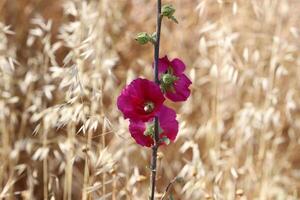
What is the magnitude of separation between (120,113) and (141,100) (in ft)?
4.66

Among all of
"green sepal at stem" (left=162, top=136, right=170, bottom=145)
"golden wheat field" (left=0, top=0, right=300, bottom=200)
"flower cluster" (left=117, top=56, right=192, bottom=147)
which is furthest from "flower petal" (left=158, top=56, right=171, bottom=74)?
"golden wheat field" (left=0, top=0, right=300, bottom=200)

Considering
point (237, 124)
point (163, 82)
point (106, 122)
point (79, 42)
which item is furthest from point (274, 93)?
point (163, 82)

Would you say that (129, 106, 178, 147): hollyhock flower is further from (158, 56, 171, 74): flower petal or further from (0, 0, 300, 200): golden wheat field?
(0, 0, 300, 200): golden wheat field

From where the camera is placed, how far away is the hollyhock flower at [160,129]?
103 centimetres

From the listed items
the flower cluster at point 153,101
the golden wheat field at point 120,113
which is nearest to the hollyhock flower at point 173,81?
the flower cluster at point 153,101

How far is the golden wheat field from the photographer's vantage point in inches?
67.2

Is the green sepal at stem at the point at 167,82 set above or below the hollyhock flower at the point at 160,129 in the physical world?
above

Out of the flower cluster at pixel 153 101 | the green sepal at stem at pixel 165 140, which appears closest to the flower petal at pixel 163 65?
the flower cluster at pixel 153 101

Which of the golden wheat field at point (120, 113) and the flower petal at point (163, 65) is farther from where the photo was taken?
the golden wheat field at point (120, 113)

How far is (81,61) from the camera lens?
5.51 feet

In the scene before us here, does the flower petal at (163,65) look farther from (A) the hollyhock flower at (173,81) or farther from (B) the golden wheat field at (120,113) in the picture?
(B) the golden wheat field at (120,113)

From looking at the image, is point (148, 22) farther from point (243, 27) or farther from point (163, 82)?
point (163, 82)

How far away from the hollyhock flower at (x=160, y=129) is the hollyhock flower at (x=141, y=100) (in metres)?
0.03

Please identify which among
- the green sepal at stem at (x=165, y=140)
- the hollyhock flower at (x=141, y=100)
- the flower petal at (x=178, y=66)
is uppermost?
the flower petal at (x=178, y=66)
